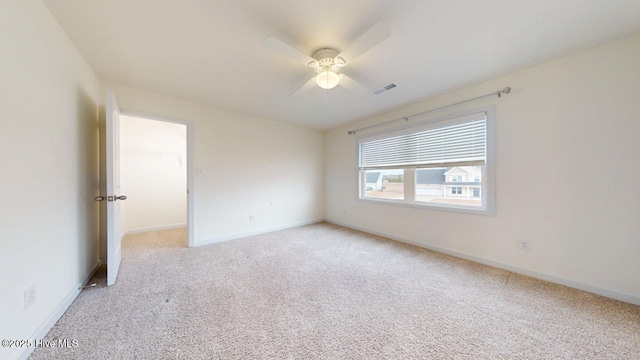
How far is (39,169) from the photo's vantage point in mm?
1405

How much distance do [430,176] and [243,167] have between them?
309 centimetres

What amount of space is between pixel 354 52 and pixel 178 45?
156 cm

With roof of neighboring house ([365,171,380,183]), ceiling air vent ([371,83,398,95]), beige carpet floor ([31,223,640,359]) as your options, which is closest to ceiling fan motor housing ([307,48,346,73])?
ceiling air vent ([371,83,398,95])

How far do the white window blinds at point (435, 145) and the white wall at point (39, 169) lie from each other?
3793mm

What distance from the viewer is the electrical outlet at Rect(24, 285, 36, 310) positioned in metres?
1.26

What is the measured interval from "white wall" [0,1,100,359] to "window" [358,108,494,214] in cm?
379

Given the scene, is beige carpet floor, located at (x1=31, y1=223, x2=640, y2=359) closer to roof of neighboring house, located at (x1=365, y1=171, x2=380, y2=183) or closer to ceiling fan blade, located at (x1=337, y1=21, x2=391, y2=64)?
roof of neighboring house, located at (x1=365, y1=171, x2=380, y2=183)

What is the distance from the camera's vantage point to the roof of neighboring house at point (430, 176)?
3080 mm

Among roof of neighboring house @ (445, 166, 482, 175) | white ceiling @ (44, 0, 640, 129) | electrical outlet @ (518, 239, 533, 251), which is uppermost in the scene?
white ceiling @ (44, 0, 640, 129)

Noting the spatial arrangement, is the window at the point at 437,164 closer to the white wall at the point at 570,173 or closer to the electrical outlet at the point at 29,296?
the white wall at the point at 570,173

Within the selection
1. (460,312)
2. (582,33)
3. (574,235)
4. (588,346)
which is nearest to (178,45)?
(460,312)

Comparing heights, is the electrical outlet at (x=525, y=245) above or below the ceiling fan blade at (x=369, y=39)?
below

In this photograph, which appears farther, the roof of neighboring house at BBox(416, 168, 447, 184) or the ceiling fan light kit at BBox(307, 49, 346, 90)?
the roof of neighboring house at BBox(416, 168, 447, 184)

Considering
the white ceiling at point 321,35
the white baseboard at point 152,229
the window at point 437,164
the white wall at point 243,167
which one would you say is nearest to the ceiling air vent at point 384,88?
the white ceiling at point 321,35
